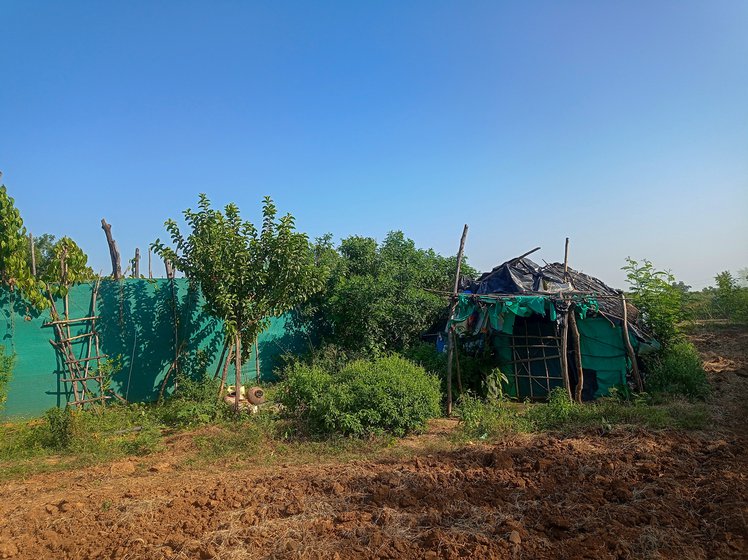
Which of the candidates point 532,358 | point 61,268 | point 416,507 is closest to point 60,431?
point 61,268

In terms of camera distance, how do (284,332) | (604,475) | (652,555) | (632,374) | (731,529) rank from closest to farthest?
(652,555)
(731,529)
(604,475)
(632,374)
(284,332)

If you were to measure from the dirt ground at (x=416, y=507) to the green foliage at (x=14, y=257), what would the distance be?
142 inches

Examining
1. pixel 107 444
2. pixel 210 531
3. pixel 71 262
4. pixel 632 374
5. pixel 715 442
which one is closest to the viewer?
pixel 210 531

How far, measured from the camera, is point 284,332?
1248 cm

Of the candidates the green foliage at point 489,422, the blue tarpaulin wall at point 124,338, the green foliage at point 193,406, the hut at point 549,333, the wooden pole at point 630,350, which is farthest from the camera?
the hut at point 549,333

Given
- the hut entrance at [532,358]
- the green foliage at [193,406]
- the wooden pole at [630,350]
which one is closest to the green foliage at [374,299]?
the hut entrance at [532,358]

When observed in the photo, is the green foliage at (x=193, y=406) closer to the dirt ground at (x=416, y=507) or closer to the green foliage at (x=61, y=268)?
the dirt ground at (x=416, y=507)

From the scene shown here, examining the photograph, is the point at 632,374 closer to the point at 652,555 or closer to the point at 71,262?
the point at 652,555

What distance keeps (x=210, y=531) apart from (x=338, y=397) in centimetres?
324

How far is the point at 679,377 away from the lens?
9.03m

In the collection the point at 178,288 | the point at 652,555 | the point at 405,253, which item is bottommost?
the point at 652,555

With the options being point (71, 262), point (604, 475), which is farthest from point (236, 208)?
point (604, 475)

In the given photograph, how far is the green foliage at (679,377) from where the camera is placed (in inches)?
350

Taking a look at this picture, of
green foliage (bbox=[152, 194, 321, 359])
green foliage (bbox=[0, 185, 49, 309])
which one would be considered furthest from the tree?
green foliage (bbox=[0, 185, 49, 309])
